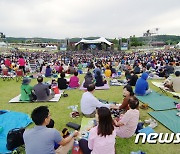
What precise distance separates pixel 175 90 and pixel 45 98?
5390mm

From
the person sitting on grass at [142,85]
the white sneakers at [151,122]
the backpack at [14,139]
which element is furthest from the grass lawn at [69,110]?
the backpack at [14,139]

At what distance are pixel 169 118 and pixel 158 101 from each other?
1534mm

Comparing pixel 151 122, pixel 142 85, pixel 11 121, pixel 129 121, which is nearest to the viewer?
pixel 129 121

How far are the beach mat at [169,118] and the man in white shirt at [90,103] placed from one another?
50.7 inches

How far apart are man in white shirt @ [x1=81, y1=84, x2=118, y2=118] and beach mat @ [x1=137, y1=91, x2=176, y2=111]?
188 centimetres

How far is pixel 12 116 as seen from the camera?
5453mm

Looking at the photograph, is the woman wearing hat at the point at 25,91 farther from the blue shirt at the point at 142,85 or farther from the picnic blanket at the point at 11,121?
the blue shirt at the point at 142,85

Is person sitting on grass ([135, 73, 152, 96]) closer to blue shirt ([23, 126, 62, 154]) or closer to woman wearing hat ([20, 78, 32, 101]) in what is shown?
woman wearing hat ([20, 78, 32, 101])

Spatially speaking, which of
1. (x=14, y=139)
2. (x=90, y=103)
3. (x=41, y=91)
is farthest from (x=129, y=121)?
(x=41, y=91)

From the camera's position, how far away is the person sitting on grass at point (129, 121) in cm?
381

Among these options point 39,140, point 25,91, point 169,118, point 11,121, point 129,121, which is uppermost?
point 39,140

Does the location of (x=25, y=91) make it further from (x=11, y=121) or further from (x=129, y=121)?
(x=129, y=121)

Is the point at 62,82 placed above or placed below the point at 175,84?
below

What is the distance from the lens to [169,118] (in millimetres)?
5215
